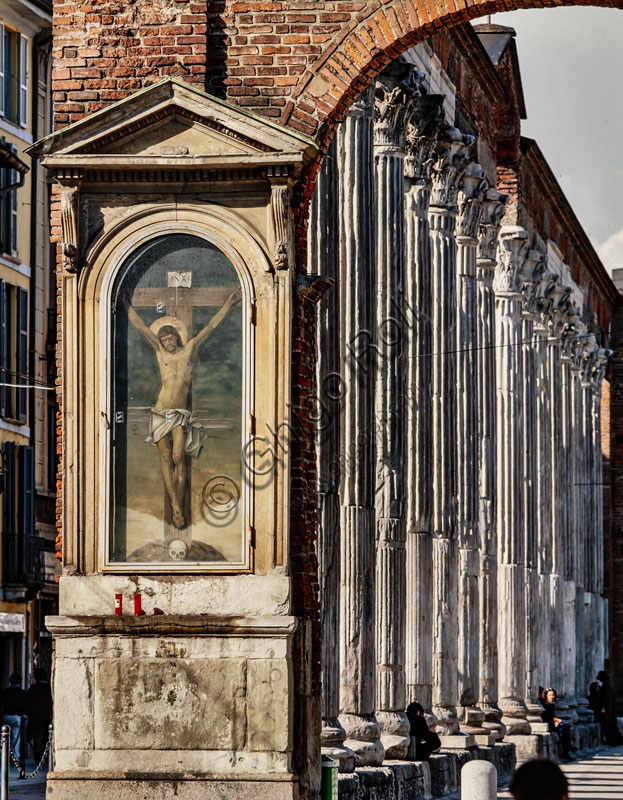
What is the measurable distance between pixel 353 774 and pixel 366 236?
561 centimetres

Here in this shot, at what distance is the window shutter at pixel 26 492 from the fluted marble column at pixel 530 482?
29.2 feet

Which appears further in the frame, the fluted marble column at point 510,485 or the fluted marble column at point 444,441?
the fluted marble column at point 510,485


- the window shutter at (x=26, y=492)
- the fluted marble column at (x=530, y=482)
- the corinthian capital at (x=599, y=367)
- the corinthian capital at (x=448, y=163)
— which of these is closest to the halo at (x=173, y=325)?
the corinthian capital at (x=448, y=163)

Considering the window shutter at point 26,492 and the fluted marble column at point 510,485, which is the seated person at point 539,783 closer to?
the fluted marble column at point 510,485

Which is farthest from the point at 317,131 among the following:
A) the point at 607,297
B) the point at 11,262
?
the point at 607,297

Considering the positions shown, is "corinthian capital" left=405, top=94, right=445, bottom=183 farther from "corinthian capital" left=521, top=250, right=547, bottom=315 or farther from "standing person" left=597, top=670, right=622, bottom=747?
"standing person" left=597, top=670, right=622, bottom=747

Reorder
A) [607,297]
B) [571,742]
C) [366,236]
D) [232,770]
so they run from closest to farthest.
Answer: [232,770] < [366,236] < [571,742] < [607,297]

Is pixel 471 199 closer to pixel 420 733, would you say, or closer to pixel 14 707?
pixel 420 733

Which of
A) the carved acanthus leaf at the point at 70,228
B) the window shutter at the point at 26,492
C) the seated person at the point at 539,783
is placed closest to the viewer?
the seated person at the point at 539,783

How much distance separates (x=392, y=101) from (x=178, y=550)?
11.3 metres

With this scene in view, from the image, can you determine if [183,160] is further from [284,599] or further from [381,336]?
[381,336]

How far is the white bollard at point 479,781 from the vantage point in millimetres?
15633

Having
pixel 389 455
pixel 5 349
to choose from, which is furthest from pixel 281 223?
pixel 5 349

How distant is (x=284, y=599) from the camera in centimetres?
1351
